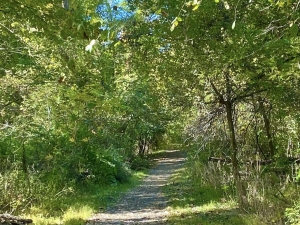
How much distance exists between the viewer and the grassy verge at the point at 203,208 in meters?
7.36

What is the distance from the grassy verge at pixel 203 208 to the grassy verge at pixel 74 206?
1.93m

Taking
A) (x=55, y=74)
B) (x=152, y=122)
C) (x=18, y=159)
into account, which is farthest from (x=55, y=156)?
(x=152, y=122)

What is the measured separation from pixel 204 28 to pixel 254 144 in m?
4.37

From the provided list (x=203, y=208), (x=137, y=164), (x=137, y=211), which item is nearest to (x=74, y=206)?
(x=137, y=211)

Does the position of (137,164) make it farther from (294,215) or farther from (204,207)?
(294,215)

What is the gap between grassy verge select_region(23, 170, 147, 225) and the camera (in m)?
7.98

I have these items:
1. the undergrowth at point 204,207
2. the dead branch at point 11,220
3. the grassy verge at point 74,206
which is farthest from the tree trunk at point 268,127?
the dead branch at point 11,220

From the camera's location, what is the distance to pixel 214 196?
1038cm

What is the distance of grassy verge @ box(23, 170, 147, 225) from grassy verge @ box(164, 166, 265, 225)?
1.93 meters

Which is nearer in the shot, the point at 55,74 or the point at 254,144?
Answer: the point at 55,74

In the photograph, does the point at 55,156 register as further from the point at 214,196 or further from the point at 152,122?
the point at 152,122

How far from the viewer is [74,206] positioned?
9438mm

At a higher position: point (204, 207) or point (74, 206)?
point (74, 206)

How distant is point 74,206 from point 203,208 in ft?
10.5
